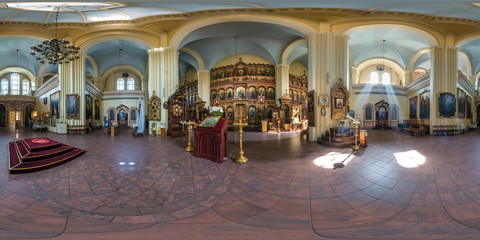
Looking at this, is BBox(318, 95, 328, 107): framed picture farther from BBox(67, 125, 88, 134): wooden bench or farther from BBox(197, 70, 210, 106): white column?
BBox(67, 125, 88, 134): wooden bench

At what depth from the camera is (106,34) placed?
1183 cm

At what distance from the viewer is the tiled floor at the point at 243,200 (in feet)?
7.57

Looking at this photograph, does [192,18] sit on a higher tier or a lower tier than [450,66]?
higher

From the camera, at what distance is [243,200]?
308 centimetres

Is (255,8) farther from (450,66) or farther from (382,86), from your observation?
(382,86)

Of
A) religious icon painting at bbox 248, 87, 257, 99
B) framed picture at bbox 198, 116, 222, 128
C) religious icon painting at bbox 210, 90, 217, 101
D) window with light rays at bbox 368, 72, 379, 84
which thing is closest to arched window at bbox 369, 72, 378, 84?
window with light rays at bbox 368, 72, 379, 84

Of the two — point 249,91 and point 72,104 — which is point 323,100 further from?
point 72,104

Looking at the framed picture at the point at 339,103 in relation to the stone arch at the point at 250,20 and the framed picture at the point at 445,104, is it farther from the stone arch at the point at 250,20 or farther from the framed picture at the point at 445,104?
the framed picture at the point at 445,104

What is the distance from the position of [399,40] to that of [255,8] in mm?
12674

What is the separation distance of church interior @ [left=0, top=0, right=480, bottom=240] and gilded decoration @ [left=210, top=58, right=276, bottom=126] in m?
0.13

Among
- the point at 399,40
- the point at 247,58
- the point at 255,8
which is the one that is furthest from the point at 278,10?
the point at 399,40

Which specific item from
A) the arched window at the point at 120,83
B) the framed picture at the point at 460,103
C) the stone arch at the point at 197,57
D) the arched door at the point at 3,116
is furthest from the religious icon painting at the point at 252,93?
the arched door at the point at 3,116

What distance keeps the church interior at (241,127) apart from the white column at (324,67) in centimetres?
6

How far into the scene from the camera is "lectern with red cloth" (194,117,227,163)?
16.5ft
